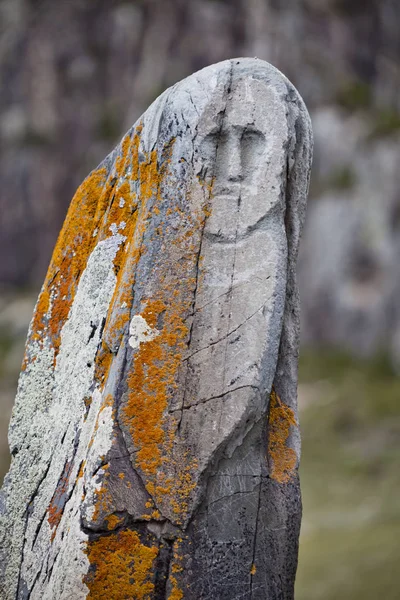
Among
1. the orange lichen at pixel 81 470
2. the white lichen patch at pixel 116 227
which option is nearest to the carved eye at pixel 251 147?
the white lichen patch at pixel 116 227

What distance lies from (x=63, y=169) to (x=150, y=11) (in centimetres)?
536

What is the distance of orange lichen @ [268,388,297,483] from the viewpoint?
3494mm

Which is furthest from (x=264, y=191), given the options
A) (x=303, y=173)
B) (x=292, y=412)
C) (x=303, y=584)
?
(x=303, y=584)

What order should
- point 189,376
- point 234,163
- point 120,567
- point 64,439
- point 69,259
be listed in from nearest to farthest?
point 120,567, point 189,376, point 234,163, point 64,439, point 69,259

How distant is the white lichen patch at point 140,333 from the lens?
3.38m

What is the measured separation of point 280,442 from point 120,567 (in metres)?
0.87

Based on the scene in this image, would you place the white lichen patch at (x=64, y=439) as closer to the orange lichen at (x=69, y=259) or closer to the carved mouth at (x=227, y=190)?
the orange lichen at (x=69, y=259)

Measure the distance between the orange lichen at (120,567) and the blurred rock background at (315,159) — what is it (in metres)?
6.96

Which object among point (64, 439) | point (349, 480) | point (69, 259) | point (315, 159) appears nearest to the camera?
point (64, 439)

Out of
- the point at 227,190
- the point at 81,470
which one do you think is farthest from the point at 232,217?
the point at 81,470

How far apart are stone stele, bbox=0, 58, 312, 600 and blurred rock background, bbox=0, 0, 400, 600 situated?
679 cm

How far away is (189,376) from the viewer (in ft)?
11.1

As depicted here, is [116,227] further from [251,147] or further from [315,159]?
[315,159]

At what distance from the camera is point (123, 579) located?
3254 millimetres
